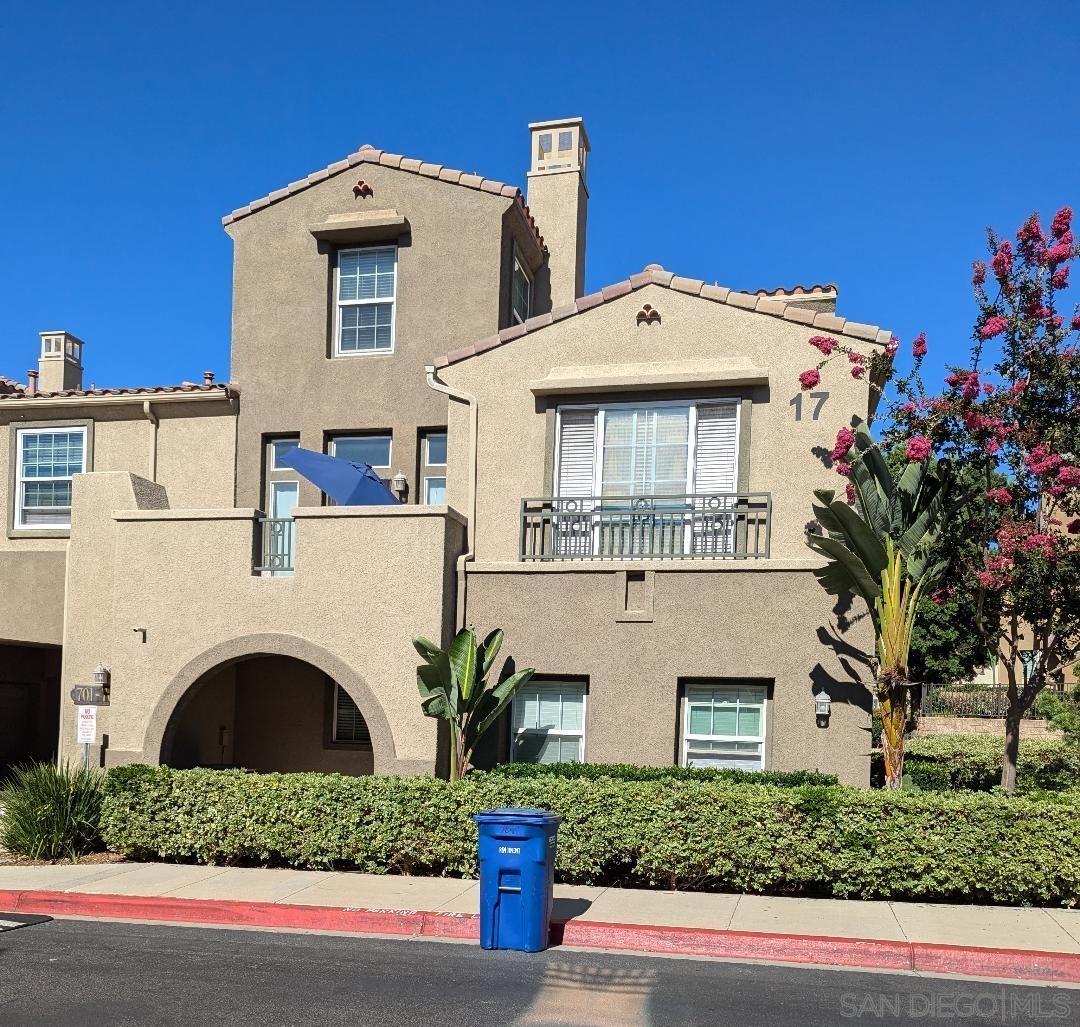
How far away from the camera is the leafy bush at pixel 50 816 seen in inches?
496

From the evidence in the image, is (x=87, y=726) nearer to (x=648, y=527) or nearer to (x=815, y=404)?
(x=648, y=527)

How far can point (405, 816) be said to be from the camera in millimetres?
11797

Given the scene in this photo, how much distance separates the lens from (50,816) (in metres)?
12.6

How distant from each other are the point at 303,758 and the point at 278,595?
3.60 m

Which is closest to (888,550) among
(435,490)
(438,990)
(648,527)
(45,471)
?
(648,527)

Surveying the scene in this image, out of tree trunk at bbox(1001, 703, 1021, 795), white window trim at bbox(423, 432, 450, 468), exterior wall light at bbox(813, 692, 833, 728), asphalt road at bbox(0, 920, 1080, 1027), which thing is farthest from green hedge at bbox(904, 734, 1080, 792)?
white window trim at bbox(423, 432, 450, 468)

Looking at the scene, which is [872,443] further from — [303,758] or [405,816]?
[303,758]

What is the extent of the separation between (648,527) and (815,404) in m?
2.49

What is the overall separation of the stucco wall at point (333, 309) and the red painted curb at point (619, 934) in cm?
711

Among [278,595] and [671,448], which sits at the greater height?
[671,448]

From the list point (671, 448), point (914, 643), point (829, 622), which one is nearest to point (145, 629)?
point (671, 448)

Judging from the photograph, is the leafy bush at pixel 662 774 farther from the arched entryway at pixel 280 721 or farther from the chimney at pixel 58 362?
the chimney at pixel 58 362

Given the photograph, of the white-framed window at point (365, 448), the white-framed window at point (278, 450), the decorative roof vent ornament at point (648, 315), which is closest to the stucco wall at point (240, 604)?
the white-framed window at point (278, 450)

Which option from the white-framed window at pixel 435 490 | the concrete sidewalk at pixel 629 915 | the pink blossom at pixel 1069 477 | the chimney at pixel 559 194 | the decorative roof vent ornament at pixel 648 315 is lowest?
the concrete sidewalk at pixel 629 915
